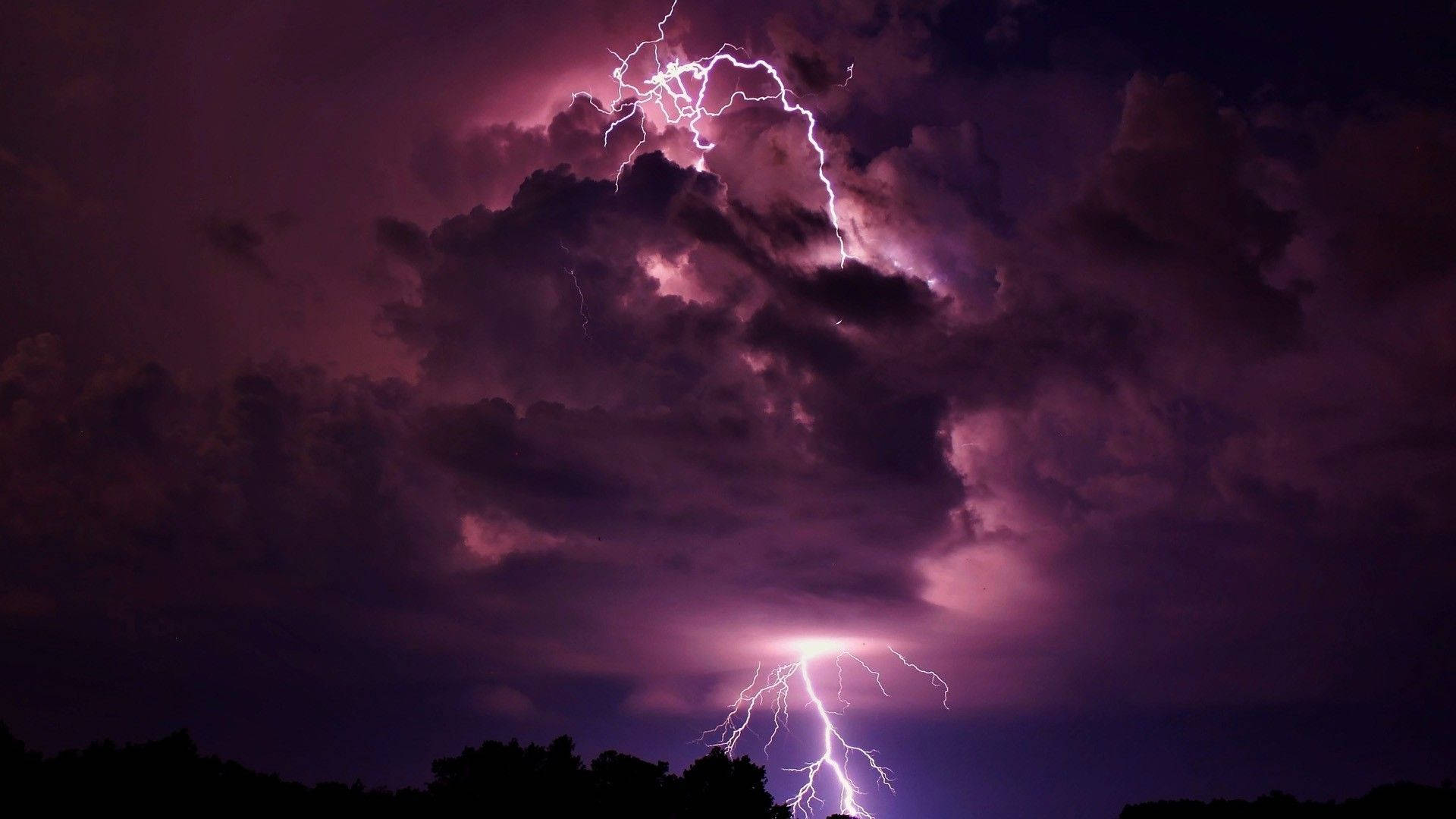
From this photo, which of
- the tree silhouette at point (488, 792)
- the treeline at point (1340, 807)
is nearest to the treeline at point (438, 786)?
the tree silhouette at point (488, 792)

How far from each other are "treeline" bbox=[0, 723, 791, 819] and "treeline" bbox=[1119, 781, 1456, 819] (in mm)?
17514

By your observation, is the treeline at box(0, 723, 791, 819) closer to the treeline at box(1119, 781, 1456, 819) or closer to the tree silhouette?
the tree silhouette

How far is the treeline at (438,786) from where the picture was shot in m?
28.7

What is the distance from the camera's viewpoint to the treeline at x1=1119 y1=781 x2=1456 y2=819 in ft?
87.5

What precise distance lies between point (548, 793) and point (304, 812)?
1034 centimetres

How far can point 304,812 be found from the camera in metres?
32.5

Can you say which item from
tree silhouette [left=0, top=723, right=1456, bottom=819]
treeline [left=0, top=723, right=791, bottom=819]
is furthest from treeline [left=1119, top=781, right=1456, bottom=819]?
treeline [left=0, top=723, right=791, bottom=819]

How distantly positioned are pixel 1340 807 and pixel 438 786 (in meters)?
30.7

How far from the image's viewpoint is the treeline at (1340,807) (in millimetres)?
26672

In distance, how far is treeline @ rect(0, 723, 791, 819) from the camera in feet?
94.1

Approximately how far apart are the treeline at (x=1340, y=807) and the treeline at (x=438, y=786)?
17.5 meters

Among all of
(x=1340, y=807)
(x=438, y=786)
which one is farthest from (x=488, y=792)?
(x=1340, y=807)

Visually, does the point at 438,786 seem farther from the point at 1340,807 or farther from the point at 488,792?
the point at 1340,807

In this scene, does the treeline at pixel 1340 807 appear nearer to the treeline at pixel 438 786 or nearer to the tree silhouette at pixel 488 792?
the tree silhouette at pixel 488 792
